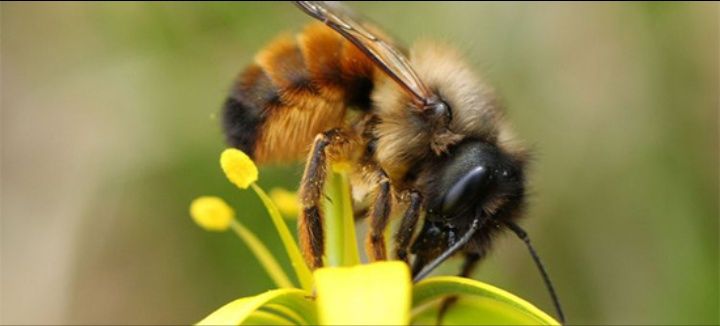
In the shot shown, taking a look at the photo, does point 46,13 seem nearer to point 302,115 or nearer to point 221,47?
Answer: point 221,47

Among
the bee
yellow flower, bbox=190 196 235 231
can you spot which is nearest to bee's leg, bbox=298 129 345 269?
the bee

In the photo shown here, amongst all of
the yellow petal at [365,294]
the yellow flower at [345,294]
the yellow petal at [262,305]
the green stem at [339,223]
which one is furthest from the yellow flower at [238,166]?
the yellow petal at [365,294]

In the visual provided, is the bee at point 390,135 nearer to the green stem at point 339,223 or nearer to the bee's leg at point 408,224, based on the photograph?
the bee's leg at point 408,224

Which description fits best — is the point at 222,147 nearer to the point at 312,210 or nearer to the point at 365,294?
the point at 312,210

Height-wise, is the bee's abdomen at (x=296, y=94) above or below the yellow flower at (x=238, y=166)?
above

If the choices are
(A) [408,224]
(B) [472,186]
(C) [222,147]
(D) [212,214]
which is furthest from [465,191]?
(C) [222,147]

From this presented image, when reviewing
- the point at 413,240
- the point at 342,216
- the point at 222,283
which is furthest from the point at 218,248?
the point at 413,240
